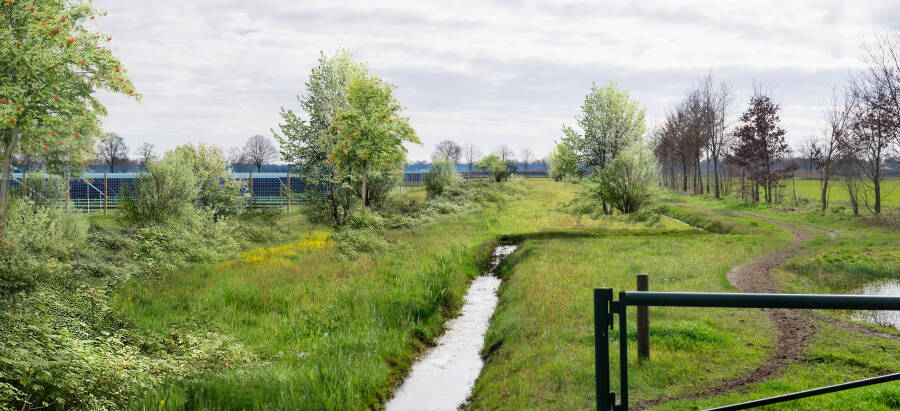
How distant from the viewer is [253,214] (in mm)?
28078

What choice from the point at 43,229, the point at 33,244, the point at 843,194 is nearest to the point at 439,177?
the point at 43,229

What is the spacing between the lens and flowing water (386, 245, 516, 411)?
28.1 ft

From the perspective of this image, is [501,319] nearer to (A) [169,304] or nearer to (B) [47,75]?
(A) [169,304]

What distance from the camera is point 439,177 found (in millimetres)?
42562

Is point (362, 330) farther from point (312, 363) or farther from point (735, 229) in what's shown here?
point (735, 229)

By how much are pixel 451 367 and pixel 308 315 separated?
355cm

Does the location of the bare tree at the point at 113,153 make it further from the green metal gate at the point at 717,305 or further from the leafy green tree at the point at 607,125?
the green metal gate at the point at 717,305

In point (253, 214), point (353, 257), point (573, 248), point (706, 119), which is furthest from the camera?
point (706, 119)

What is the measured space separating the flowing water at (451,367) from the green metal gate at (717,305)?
19.6 feet

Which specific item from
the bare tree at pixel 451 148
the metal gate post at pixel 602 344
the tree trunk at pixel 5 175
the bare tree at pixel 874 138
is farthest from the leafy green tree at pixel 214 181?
the bare tree at pixel 451 148

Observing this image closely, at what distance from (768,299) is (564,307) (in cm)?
913

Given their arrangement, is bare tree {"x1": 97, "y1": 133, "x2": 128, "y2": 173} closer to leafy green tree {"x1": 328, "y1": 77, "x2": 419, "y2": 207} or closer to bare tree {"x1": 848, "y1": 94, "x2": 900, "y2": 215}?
leafy green tree {"x1": 328, "y1": 77, "x2": 419, "y2": 207}

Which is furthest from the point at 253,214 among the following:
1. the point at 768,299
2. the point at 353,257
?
the point at 768,299

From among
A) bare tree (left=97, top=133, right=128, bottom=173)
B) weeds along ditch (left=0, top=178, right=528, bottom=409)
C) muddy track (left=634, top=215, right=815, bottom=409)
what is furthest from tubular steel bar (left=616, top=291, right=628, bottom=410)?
bare tree (left=97, top=133, right=128, bottom=173)
